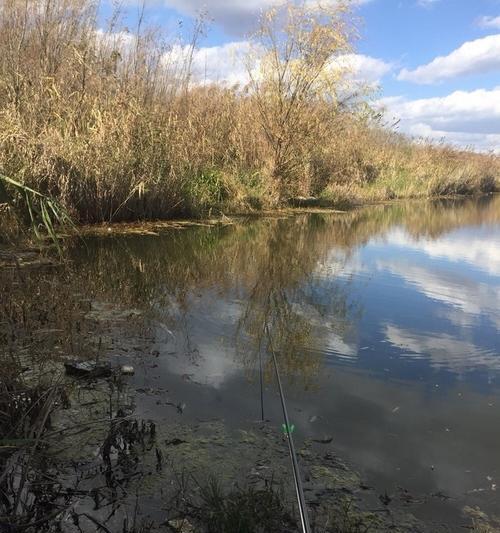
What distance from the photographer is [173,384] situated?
3354mm

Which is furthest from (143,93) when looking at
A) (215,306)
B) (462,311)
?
(462,311)

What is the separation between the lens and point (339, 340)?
4.41 metres

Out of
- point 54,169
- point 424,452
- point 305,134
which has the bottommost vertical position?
point 424,452

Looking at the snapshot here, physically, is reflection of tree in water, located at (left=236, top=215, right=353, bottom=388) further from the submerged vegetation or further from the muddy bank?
the submerged vegetation

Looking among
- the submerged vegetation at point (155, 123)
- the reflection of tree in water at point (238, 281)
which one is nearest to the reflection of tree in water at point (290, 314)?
the reflection of tree in water at point (238, 281)

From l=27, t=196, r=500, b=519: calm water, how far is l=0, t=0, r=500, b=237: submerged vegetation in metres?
1.12

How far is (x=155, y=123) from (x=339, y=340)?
A: 633 centimetres

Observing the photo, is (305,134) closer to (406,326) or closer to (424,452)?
(406,326)

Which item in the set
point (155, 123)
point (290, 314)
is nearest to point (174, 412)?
point (290, 314)

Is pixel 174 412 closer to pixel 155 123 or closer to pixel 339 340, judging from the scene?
pixel 339 340

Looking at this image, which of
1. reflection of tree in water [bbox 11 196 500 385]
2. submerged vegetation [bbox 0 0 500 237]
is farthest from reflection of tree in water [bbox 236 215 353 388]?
submerged vegetation [bbox 0 0 500 237]

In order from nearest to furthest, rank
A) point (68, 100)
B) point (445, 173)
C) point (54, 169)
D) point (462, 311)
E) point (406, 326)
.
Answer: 1. point (406, 326)
2. point (462, 311)
3. point (54, 169)
4. point (68, 100)
5. point (445, 173)

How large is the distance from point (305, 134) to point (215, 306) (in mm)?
9084

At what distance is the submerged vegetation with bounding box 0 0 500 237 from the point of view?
7770mm
